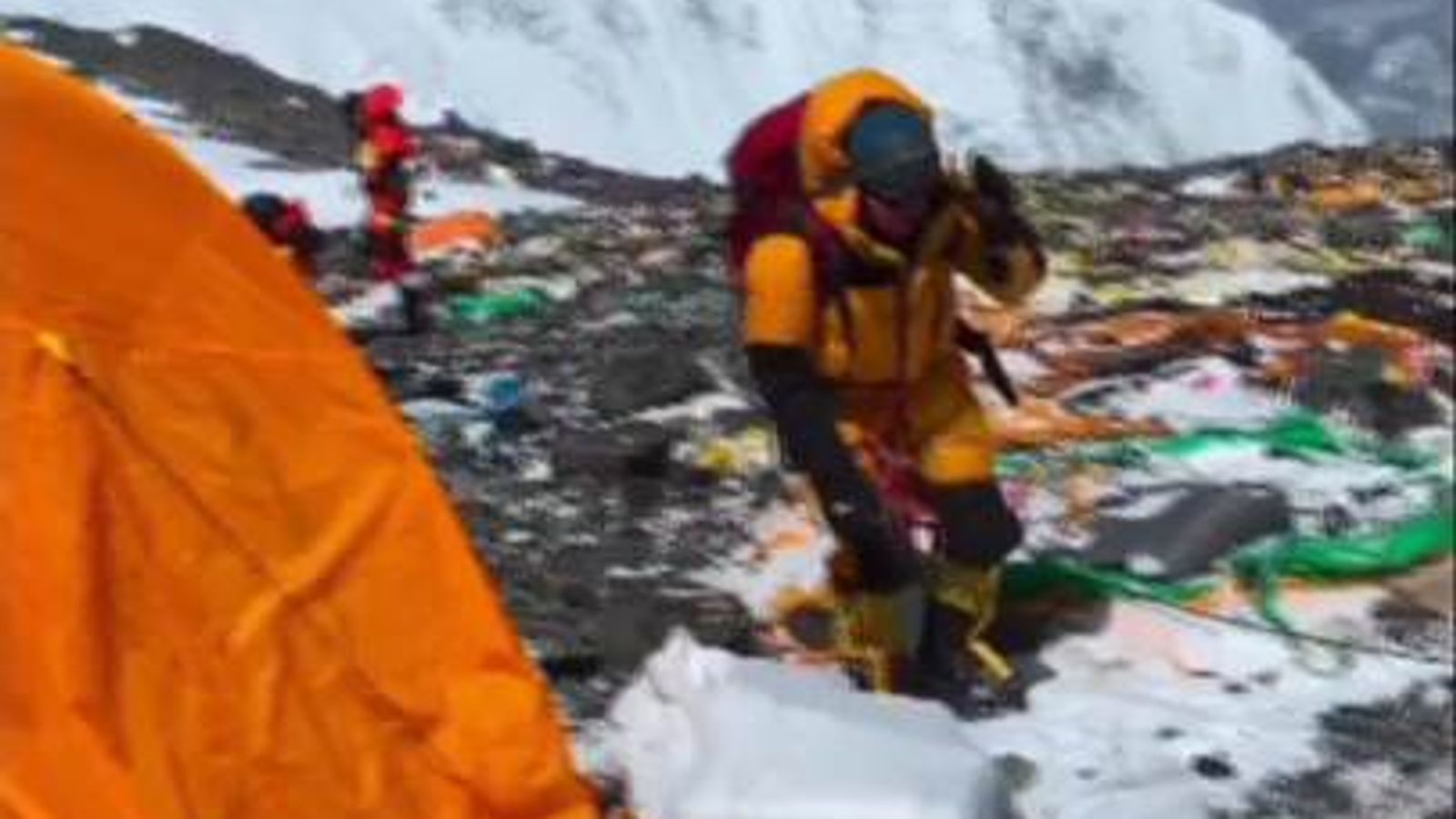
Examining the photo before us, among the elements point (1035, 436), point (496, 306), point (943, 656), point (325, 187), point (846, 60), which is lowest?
point (943, 656)

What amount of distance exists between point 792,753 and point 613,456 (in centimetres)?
352

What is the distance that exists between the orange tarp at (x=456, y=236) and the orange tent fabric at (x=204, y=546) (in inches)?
382

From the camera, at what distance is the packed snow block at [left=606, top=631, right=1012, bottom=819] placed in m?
4.50

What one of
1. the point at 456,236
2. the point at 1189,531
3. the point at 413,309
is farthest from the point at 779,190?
the point at 456,236

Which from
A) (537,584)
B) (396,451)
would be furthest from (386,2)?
(396,451)

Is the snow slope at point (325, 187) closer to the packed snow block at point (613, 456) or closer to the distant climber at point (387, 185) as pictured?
the distant climber at point (387, 185)

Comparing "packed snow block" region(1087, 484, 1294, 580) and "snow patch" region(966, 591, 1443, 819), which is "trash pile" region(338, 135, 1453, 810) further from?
"snow patch" region(966, 591, 1443, 819)

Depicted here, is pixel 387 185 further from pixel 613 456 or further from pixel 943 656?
pixel 943 656

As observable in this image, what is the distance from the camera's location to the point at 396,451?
4516 mm

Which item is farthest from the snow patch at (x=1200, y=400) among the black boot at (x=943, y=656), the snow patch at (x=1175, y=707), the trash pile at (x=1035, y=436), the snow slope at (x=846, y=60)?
the black boot at (x=943, y=656)

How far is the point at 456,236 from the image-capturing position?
1533 cm

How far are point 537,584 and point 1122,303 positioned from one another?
19.3ft

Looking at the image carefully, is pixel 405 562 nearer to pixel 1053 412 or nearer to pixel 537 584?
pixel 537 584

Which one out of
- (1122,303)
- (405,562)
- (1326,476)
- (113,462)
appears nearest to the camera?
(113,462)
